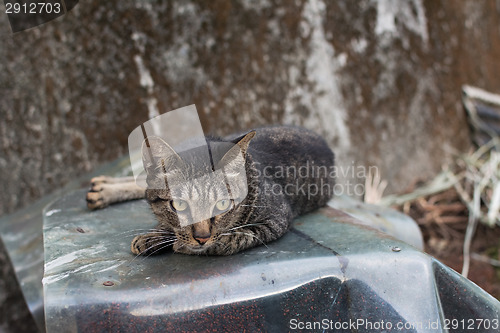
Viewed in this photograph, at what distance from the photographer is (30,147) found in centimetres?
351

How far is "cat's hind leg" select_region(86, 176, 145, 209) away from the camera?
2.58 m

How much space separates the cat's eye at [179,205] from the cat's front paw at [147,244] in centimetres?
14

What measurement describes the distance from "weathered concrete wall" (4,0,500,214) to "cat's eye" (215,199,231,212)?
2027 mm

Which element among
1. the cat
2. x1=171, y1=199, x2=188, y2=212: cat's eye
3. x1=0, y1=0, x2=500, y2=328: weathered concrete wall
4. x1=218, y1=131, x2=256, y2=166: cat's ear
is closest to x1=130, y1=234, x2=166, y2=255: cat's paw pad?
the cat

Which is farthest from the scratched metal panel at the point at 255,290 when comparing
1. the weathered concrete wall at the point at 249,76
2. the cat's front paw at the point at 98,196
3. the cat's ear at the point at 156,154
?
the weathered concrete wall at the point at 249,76

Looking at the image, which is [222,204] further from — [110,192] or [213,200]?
[110,192]

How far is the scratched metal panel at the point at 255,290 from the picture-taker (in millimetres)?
1587

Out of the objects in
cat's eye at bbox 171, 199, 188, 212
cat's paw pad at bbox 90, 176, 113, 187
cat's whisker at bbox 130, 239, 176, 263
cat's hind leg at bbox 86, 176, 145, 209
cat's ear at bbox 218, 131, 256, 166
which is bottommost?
cat's whisker at bbox 130, 239, 176, 263

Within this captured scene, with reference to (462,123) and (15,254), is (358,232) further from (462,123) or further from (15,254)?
(462,123)

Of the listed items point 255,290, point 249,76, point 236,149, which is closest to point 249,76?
point 249,76

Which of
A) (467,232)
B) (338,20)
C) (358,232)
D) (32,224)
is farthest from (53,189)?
(467,232)

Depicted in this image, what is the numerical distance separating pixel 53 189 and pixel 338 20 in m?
2.88

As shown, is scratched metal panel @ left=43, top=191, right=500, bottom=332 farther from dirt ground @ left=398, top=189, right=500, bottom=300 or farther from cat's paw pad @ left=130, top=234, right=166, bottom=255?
dirt ground @ left=398, top=189, right=500, bottom=300

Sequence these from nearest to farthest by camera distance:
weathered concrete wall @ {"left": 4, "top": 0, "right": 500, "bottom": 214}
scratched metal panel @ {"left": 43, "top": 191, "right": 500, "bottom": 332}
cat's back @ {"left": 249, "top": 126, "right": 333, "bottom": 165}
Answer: scratched metal panel @ {"left": 43, "top": 191, "right": 500, "bottom": 332} < cat's back @ {"left": 249, "top": 126, "right": 333, "bottom": 165} < weathered concrete wall @ {"left": 4, "top": 0, "right": 500, "bottom": 214}
